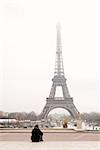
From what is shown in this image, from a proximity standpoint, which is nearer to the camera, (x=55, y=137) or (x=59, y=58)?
(x=55, y=137)

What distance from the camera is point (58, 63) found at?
8631 cm

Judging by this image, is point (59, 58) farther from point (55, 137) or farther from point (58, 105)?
point (55, 137)

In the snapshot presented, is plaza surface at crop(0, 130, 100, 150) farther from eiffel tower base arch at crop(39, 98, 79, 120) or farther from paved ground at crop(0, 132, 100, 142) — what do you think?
eiffel tower base arch at crop(39, 98, 79, 120)
